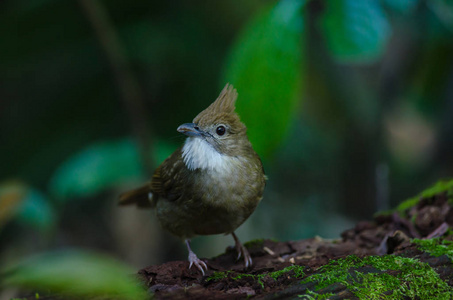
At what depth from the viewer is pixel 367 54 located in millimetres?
3936

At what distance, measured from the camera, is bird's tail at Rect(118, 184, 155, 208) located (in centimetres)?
→ 436

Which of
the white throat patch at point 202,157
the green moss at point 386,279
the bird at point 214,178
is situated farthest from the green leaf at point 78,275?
the white throat patch at point 202,157

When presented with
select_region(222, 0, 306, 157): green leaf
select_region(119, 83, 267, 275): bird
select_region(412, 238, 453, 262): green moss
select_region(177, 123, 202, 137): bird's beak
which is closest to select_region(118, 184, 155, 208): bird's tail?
select_region(119, 83, 267, 275): bird

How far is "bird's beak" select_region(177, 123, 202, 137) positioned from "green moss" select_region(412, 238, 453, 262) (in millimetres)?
1650

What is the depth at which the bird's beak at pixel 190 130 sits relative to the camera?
3.34 metres

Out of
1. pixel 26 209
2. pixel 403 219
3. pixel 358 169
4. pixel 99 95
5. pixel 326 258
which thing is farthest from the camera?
pixel 358 169

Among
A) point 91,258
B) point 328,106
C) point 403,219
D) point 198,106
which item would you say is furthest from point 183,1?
point 91,258

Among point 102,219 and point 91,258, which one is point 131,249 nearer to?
point 102,219

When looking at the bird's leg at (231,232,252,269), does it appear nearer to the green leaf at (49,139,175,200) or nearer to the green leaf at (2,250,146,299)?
the green leaf at (49,139,175,200)

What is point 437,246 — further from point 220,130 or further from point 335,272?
point 220,130

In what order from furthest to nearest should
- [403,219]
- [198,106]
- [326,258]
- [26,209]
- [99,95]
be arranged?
[99,95] → [198,106] → [26,209] → [403,219] → [326,258]

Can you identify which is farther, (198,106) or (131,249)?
(131,249)

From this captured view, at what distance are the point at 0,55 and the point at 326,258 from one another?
199 inches

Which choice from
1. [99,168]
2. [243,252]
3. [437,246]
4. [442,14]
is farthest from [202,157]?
[442,14]
